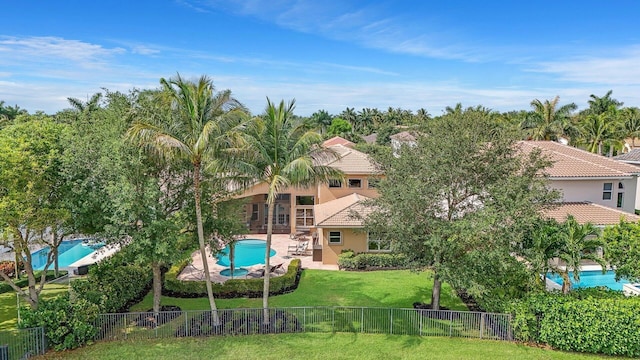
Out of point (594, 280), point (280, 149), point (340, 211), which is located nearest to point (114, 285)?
point (280, 149)

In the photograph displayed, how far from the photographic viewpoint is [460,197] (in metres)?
17.1

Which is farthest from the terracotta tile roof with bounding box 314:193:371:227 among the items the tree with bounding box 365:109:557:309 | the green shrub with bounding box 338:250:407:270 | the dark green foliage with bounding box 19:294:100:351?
the dark green foliage with bounding box 19:294:100:351

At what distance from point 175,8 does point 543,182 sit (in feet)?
65.8

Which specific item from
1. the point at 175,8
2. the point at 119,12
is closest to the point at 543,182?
the point at 175,8

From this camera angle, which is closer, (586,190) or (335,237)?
(335,237)

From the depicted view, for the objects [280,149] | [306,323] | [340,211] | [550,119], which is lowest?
[306,323]

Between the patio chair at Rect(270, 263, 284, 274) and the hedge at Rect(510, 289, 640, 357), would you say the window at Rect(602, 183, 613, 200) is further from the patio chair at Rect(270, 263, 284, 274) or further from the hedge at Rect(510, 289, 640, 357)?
the patio chair at Rect(270, 263, 284, 274)

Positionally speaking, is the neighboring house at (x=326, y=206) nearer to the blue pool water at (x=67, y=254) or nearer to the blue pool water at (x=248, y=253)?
the blue pool water at (x=248, y=253)

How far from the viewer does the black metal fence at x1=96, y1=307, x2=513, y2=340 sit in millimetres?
16391

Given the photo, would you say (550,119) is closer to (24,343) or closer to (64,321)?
(64,321)

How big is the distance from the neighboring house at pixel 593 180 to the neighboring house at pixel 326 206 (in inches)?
486

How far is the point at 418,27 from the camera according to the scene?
24969 mm

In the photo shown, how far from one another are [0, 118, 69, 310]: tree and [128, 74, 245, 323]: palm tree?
3.56 meters

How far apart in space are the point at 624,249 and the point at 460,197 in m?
7.08
